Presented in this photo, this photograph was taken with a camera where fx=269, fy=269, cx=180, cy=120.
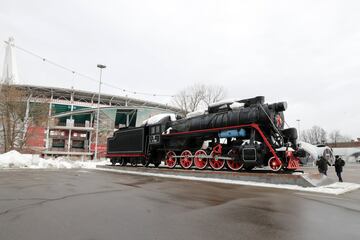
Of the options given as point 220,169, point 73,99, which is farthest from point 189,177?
point 73,99

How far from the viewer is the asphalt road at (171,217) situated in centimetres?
417

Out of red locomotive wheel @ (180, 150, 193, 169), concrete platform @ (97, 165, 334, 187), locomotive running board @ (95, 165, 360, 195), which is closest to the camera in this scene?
locomotive running board @ (95, 165, 360, 195)

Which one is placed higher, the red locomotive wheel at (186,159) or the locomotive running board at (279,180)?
the red locomotive wheel at (186,159)

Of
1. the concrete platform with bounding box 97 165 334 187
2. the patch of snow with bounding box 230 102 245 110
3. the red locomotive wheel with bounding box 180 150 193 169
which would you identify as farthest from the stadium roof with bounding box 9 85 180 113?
the concrete platform with bounding box 97 165 334 187

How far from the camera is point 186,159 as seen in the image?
15938 millimetres

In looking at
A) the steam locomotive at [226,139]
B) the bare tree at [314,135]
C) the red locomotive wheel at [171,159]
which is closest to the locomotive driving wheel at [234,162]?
the steam locomotive at [226,139]

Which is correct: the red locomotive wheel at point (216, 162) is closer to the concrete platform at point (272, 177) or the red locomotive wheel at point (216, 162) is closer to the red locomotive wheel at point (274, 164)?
the concrete platform at point (272, 177)

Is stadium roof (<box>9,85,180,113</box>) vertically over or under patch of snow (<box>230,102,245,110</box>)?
over

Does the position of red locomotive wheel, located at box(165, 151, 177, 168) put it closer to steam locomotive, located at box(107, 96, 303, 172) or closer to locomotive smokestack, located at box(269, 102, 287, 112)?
steam locomotive, located at box(107, 96, 303, 172)

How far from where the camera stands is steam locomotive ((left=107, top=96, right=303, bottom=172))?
12.2 m

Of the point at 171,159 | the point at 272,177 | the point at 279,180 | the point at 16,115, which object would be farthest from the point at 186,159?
the point at 16,115

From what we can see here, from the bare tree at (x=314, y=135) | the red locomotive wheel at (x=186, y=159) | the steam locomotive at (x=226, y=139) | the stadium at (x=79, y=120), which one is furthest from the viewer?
the bare tree at (x=314, y=135)

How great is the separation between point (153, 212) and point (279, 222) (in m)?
2.47

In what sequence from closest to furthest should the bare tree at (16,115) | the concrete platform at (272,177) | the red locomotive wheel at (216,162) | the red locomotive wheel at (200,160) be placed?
the concrete platform at (272,177) → the red locomotive wheel at (216,162) → the red locomotive wheel at (200,160) → the bare tree at (16,115)
